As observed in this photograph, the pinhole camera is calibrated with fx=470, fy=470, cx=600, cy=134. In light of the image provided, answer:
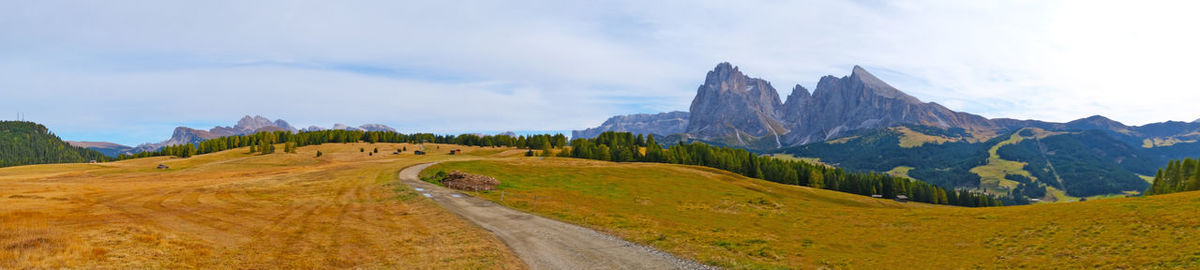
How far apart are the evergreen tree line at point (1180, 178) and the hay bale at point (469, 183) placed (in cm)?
10284

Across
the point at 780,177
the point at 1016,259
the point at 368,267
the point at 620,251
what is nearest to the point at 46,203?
the point at 368,267

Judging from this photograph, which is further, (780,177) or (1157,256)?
(780,177)

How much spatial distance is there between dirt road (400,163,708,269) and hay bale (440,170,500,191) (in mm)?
18348

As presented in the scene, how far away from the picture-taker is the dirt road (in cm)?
2148

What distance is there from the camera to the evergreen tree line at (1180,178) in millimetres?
72188

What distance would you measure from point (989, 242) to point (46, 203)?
66.9 m

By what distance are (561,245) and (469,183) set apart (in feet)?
120

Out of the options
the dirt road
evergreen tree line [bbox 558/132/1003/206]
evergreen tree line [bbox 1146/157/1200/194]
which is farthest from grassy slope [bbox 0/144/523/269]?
evergreen tree line [bbox 1146/157/1200/194]

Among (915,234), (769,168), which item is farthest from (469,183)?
(769,168)

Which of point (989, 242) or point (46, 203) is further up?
point (46, 203)

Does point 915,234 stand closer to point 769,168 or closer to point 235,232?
point 235,232

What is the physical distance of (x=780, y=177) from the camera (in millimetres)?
121688

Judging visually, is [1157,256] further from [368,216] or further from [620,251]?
[368,216]

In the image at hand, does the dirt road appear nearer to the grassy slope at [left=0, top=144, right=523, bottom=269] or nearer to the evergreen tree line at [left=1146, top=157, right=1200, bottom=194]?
the grassy slope at [left=0, top=144, right=523, bottom=269]
